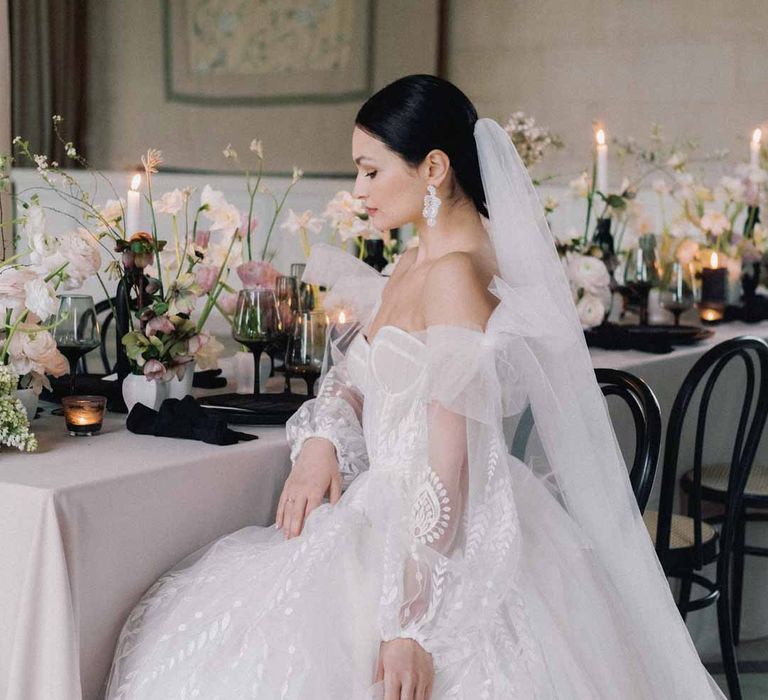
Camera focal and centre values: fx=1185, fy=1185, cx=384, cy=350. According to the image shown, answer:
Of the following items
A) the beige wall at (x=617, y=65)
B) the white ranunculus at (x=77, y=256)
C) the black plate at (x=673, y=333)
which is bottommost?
the black plate at (x=673, y=333)

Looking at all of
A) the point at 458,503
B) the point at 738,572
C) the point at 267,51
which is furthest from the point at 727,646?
the point at 267,51

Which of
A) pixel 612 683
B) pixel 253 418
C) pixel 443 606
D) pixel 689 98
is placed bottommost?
pixel 612 683

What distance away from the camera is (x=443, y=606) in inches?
59.1

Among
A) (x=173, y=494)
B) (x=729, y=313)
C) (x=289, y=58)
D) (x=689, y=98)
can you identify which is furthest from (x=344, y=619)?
(x=289, y=58)

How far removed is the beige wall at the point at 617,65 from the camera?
470cm

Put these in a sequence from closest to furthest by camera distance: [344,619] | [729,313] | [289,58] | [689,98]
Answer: [344,619] → [729,313] → [689,98] → [289,58]

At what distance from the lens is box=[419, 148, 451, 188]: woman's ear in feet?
5.67

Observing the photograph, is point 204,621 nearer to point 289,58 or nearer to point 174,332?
point 174,332

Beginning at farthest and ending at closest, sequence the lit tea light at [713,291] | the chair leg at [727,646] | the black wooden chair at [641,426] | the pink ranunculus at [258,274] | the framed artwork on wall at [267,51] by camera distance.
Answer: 1. the framed artwork on wall at [267,51]
2. the lit tea light at [713,291]
3. the chair leg at [727,646]
4. the pink ranunculus at [258,274]
5. the black wooden chair at [641,426]

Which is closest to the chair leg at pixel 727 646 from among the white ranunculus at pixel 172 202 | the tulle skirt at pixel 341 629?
the tulle skirt at pixel 341 629

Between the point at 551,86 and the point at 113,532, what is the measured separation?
12.8 ft

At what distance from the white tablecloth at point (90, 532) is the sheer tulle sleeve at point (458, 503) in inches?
12.1

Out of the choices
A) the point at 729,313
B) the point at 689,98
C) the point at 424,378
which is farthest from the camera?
the point at 689,98

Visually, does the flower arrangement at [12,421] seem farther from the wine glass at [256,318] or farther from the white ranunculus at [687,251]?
the white ranunculus at [687,251]
